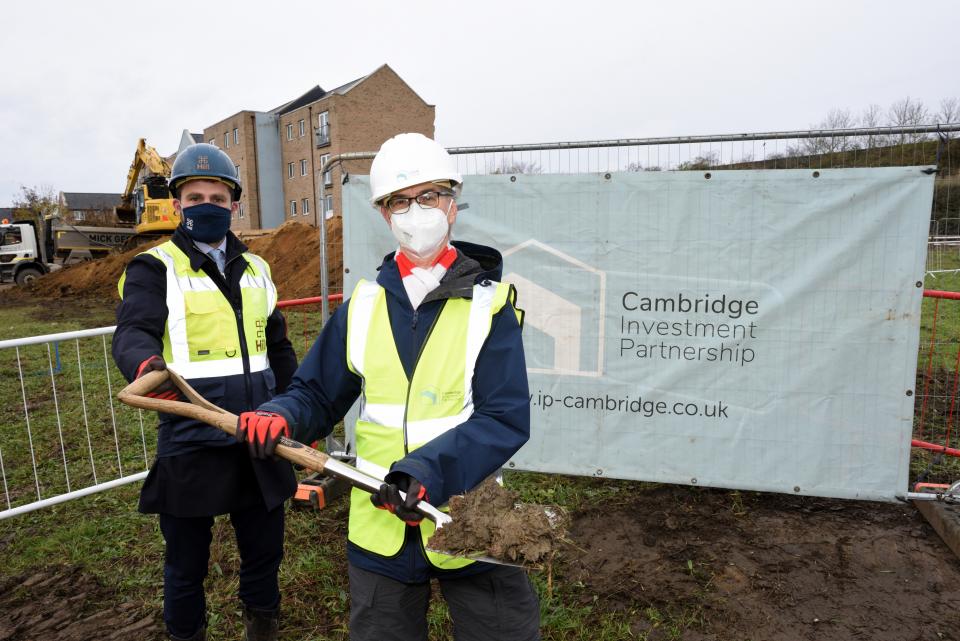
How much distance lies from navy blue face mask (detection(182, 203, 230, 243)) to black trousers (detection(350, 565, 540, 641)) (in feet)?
5.50

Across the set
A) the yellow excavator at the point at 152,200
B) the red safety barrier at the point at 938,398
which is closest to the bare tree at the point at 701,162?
the red safety barrier at the point at 938,398

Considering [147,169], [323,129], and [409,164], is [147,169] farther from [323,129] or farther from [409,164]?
[409,164]

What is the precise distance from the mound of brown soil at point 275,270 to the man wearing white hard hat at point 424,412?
16.1 m

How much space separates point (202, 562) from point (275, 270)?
18851 mm

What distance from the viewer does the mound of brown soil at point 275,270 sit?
62.1 feet

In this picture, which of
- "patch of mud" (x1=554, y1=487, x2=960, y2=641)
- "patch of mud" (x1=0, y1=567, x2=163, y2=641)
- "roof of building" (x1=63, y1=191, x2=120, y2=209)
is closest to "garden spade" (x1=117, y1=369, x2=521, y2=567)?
"patch of mud" (x1=554, y1=487, x2=960, y2=641)

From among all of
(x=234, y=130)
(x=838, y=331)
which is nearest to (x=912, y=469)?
(x=838, y=331)

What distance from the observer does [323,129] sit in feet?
143

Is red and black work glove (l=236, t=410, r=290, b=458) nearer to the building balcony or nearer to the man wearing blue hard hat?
the man wearing blue hard hat

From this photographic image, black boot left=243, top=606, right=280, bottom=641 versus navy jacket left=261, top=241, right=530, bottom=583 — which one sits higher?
navy jacket left=261, top=241, right=530, bottom=583

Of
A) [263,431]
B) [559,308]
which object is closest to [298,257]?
[559,308]

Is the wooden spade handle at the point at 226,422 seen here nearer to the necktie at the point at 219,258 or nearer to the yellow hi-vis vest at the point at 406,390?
the yellow hi-vis vest at the point at 406,390

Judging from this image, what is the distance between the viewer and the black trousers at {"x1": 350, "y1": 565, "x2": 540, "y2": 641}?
1.82 metres

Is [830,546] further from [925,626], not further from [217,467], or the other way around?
[217,467]
